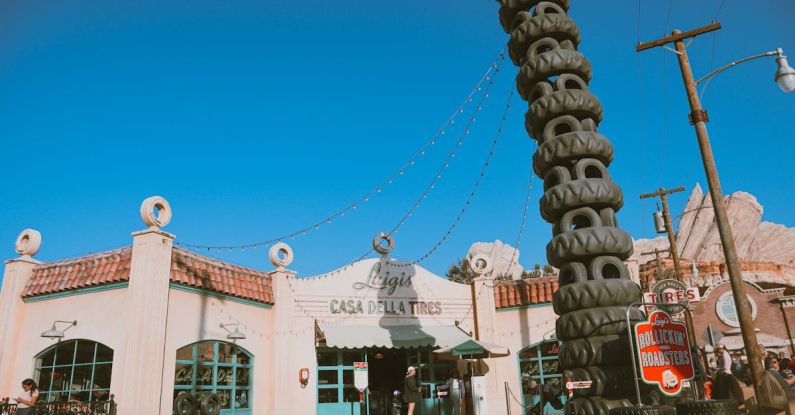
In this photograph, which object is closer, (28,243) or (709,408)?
(709,408)

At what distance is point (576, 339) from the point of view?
885cm

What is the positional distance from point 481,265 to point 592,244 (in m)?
9.06

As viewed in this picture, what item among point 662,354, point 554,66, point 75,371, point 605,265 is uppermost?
point 554,66

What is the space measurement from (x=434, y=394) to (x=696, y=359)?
9.49 m

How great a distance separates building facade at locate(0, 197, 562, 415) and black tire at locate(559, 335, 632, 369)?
4.16 metres

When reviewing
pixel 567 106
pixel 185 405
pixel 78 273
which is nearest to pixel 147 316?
pixel 185 405

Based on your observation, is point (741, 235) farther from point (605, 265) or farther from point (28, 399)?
point (28, 399)

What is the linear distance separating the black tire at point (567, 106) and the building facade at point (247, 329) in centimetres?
612

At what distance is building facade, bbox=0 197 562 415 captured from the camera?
12742 millimetres

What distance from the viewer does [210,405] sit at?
13.1m

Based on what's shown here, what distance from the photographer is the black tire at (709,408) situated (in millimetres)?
6273

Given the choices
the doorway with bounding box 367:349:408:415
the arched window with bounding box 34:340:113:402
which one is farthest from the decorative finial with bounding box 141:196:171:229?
the doorway with bounding box 367:349:408:415

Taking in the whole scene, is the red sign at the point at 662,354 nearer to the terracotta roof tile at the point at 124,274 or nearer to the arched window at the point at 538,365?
the arched window at the point at 538,365

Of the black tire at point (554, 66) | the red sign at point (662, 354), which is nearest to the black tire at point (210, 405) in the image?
the red sign at point (662, 354)
